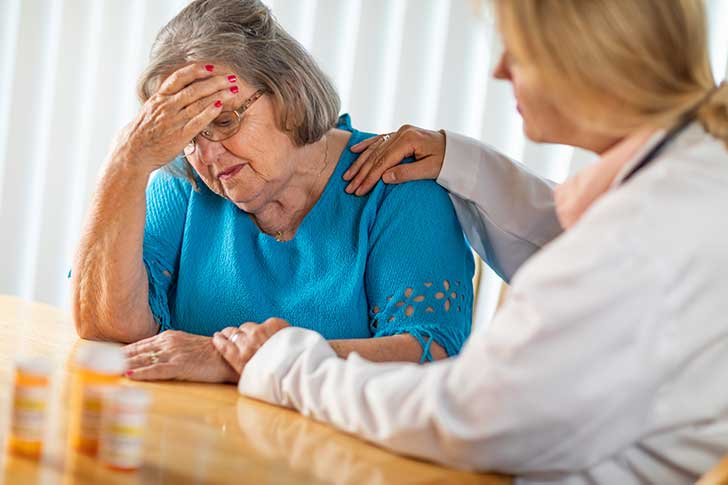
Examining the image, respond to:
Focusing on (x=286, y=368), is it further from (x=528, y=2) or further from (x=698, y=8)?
(x=698, y=8)

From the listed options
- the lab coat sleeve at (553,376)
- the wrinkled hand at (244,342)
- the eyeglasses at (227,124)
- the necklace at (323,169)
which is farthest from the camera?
the necklace at (323,169)

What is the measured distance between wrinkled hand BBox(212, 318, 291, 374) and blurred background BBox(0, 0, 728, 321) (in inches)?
68.9

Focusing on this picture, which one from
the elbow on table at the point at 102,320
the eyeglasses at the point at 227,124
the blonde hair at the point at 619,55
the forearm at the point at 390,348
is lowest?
the elbow on table at the point at 102,320

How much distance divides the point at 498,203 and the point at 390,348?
376 mm

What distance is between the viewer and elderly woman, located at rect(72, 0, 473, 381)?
1.71 meters

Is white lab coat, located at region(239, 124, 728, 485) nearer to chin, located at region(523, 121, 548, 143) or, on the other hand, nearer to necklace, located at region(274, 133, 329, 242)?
chin, located at region(523, 121, 548, 143)

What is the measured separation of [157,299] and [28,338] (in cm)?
28

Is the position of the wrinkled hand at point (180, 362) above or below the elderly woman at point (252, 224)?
below

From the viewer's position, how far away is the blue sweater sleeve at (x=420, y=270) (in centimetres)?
164

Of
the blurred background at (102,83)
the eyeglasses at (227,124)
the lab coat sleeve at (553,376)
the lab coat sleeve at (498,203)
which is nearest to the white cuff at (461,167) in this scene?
the lab coat sleeve at (498,203)

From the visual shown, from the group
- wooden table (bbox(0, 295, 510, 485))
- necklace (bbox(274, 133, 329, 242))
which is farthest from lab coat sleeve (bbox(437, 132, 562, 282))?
wooden table (bbox(0, 295, 510, 485))

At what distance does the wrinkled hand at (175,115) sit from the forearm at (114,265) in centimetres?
4

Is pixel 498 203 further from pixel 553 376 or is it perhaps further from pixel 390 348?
pixel 553 376

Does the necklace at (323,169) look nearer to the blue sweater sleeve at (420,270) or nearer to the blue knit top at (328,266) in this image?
the blue knit top at (328,266)
